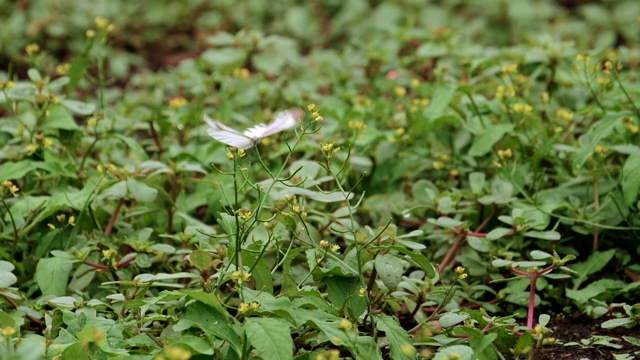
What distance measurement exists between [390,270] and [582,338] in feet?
1.95

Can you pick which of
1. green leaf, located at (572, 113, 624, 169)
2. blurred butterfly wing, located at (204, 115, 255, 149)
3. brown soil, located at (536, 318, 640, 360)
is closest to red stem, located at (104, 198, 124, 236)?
blurred butterfly wing, located at (204, 115, 255, 149)

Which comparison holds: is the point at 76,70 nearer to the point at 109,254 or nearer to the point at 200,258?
the point at 109,254

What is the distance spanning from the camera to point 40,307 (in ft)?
6.79

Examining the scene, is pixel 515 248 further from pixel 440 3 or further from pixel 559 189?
pixel 440 3

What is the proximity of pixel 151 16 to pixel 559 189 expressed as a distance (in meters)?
3.09

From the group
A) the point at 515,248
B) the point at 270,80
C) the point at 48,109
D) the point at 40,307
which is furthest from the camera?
the point at 270,80

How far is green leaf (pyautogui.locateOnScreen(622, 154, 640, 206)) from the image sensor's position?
222cm

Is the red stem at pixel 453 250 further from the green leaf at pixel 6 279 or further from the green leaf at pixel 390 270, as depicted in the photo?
the green leaf at pixel 6 279

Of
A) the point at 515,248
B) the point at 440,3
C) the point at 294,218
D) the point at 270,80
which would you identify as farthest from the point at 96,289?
the point at 440,3

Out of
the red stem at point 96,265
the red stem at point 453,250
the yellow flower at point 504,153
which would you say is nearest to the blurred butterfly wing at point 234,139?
the red stem at point 96,265

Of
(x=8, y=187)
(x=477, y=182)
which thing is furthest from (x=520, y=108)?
(x=8, y=187)

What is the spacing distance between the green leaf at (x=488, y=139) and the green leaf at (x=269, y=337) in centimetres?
114

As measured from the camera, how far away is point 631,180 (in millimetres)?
2234

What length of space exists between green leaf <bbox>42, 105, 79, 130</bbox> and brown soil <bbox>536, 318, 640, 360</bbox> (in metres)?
1.50
